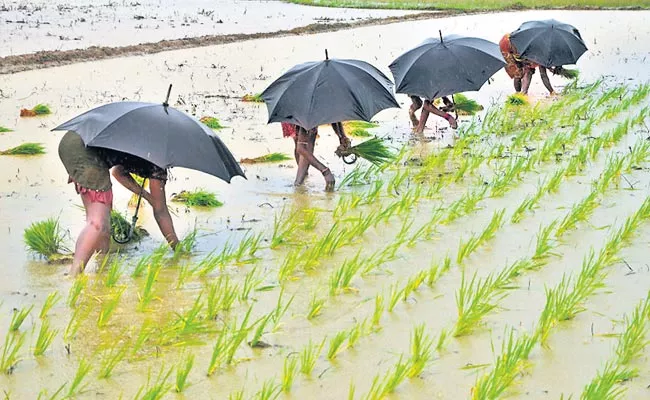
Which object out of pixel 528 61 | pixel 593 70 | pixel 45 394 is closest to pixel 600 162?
pixel 528 61

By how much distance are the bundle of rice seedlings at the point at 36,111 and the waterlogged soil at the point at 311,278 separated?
0.42ft

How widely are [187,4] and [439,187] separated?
17742 millimetres

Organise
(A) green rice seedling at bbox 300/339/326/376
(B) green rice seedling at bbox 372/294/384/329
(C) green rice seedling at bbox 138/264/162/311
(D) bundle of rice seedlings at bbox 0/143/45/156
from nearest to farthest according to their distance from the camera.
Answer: (A) green rice seedling at bbox 300/339/326/376
(B) green rice seedling at bbox 372/294/384/329
(C) green rice seedling at bbox 138/264/162/311
(D) bundle of rice seedlings at bbox 0/143/45/156

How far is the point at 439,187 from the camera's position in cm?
679

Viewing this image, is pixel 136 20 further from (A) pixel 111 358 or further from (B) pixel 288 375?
(B) pixel 288 375

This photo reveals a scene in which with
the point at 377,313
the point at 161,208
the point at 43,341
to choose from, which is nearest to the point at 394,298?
the point at 377,313

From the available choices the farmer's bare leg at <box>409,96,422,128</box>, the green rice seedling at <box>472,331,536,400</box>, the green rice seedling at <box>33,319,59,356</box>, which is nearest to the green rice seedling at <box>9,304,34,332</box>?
the green rice seedling at <box>33,319,59,356</box>

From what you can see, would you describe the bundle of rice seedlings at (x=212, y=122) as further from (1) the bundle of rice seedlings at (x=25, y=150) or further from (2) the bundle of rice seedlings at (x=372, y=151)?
(2) the bundle of rice seedlings at (x=372, y=151)

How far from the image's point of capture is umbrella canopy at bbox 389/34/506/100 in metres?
8.30

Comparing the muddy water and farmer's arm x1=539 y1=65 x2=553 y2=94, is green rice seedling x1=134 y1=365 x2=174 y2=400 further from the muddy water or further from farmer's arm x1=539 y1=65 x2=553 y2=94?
the muddy water

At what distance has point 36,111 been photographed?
9.31 metres

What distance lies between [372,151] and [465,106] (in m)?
3.46

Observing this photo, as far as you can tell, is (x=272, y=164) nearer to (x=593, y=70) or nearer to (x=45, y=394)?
(x=45, y=394)

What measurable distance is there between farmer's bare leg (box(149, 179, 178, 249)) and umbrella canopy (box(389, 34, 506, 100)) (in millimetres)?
3615
